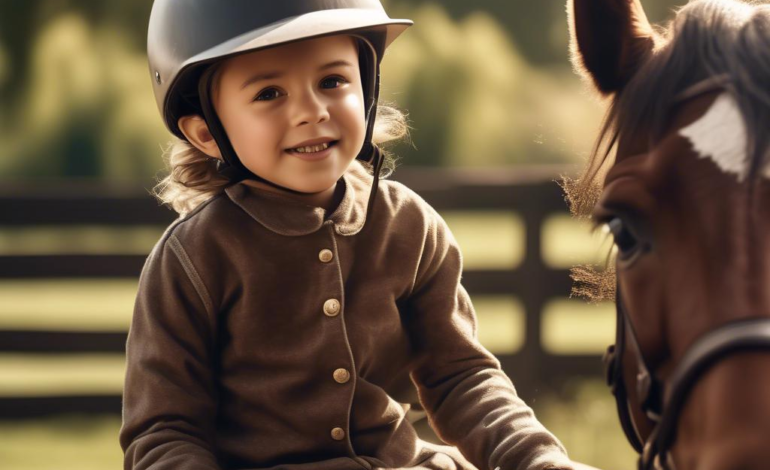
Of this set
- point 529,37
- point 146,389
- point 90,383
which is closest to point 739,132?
point 146,389

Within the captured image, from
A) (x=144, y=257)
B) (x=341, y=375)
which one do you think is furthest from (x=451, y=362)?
(x=144, y=257)

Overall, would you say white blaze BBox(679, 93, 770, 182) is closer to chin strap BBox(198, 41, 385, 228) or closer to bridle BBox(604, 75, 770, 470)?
bridle BBox(604, 75, 770, 470)

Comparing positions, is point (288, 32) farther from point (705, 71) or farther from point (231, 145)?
point (705, 71)

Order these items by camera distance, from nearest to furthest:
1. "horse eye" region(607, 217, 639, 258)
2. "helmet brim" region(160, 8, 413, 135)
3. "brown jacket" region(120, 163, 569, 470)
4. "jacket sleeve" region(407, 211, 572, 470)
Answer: "horse eye" region(607, 217, 639, 258), "helmet brim" region(160, 8, 413, 135), "brown jacket" region(120, 163, 569, 470), "jacket sleeve" region(407, 211, 572, 470)

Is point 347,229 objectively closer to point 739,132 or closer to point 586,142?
point 586,142

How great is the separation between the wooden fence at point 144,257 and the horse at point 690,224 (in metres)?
4.07

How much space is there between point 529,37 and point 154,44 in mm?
8805

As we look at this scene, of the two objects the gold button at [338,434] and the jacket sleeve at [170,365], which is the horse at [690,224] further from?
the jacket sleeve at [170,365]

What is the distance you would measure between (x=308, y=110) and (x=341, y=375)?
0.52 meters

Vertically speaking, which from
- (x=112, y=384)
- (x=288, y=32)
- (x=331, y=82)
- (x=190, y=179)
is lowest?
(x=112, y=384)

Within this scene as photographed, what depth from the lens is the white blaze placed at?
4.47ft

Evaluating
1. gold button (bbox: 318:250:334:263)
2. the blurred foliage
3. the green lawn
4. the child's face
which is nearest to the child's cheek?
the child's face

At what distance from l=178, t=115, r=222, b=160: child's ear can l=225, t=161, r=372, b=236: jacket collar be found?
11 centimetres

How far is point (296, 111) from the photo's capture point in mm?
1879
